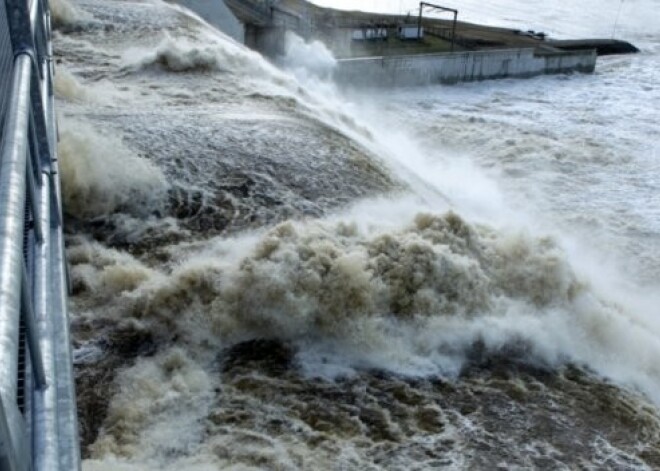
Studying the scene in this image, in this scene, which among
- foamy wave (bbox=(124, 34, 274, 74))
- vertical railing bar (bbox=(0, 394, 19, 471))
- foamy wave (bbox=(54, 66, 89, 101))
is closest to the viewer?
vertical railing bar (bbox=(0, 394, 19, 471))

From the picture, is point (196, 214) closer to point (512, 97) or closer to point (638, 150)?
point (638, 150)

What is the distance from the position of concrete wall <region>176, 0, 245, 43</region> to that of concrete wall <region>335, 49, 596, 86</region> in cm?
283

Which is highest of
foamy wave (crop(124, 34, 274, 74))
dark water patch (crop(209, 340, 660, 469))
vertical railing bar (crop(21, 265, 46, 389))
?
vertical railing bar (crop(21, 265, 46, 389))

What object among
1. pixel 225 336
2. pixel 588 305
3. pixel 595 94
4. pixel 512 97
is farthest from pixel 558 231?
pixel 595 94

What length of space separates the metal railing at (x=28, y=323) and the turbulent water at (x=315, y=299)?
241 centimetres

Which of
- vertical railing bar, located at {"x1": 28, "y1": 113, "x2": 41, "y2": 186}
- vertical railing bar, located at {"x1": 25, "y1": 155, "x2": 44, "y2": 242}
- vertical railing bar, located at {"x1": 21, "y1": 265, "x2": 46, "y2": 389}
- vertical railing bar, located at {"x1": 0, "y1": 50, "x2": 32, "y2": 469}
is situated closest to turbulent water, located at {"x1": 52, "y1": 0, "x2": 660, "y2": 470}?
vertical railing bar, located at {"x1": 28, "y1": 113, "x2": 41, "y2": 186}

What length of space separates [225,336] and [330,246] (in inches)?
55.3

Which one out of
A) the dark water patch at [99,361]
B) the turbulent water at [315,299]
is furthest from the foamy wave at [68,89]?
the dark water patch at [99,361]

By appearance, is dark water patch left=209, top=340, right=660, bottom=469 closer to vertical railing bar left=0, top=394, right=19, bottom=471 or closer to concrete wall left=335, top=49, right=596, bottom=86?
vertical railing bar left=0, top=394, right=19, bottom=471

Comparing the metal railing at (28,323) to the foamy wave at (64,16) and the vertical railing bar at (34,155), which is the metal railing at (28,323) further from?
the foamy wave at (64,16)

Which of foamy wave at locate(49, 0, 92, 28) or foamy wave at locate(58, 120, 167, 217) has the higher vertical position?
foamy wave at locate(49, 0, 92, 28)

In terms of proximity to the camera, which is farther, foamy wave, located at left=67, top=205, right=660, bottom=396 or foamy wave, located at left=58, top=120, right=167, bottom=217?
foamy wave, located at left=58, top=120, right=167, bottom=217

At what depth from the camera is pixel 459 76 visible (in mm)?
21297

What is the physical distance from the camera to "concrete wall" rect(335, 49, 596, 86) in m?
19.8
